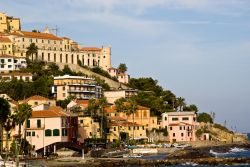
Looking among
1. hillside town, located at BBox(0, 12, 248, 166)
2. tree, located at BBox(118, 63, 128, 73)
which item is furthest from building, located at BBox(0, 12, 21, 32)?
tree, located at BBox(118, 63, 128, 73)

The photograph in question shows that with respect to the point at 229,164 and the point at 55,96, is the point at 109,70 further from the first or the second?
the point at 229,164

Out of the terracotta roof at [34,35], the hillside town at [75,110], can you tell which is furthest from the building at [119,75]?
the terracotta roof at [34,35]

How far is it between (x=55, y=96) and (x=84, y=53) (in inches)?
1233

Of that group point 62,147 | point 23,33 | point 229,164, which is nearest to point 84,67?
point 23,33

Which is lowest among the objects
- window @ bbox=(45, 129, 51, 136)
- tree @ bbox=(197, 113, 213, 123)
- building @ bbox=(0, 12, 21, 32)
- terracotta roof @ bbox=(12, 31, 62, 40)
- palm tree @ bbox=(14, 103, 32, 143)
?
window @ bbox=(45, 129, 51, 136)

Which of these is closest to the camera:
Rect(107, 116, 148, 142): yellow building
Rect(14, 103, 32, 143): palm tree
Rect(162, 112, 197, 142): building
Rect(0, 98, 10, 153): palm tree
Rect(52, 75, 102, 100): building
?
Rect(0, 98, 10, 153): palm tree

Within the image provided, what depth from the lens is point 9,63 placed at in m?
135

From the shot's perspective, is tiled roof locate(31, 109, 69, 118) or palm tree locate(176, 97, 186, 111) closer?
tiled roof locate(31, 109, 69, 118)

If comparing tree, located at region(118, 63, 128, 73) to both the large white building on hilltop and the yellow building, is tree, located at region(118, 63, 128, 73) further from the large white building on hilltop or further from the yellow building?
the yellow building

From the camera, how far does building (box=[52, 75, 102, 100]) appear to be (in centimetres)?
12838

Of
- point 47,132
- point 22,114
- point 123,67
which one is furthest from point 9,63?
point 22,114

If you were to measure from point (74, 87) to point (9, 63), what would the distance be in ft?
53.3

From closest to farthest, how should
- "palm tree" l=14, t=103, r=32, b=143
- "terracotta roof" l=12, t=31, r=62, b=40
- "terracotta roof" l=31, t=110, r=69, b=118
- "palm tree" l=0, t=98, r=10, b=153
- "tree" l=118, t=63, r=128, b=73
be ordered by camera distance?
"palm tree" l=0, t=98, r=10, b=153 → "palm tree" l=14, t=103, r=32, b=143 → "terracotta roof" l=31, t=110, r=69, b=118 → "terracotta roof" l=12, t=31, r=62, b=40 → "tree" l=118, t=63, r=128, b=73

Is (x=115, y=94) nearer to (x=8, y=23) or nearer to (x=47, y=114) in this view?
(x=8, y=23)
